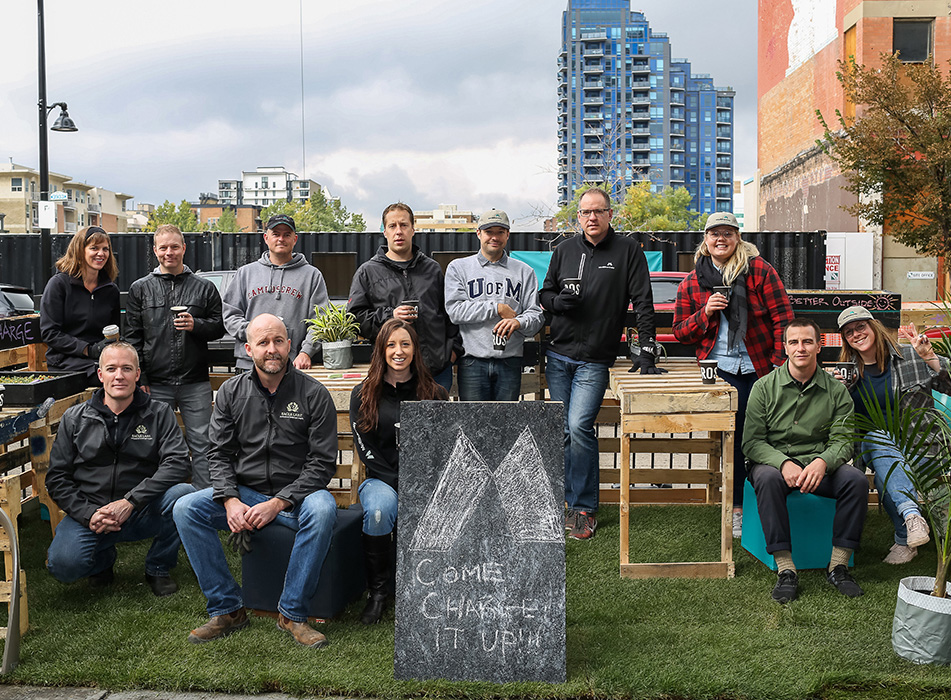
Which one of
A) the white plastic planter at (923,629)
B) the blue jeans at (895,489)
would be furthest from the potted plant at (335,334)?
the white plastic planter at (923,629)

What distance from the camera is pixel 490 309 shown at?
5.56 m

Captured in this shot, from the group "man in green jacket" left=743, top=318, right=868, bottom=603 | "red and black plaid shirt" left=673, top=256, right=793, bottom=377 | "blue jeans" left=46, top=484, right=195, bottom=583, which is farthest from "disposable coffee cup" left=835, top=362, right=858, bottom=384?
"blue jeans" left=46, top=484, right=195, bottom=583

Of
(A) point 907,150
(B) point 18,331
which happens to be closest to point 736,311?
(B) point 18,331

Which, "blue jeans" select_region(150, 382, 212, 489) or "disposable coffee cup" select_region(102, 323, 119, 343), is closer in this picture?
"disposable coffee cup" select_region(102, 323, 119, 343)

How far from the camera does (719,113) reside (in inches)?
5891

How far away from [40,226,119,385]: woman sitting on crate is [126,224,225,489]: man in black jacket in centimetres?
22

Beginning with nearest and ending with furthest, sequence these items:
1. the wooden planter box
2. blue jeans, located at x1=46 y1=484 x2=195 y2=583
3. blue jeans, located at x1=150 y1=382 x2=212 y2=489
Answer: blue jeans, located at x1=46 y1=484 x2=195 y2=583, the wooden planter box, blue jeans, located at x1=150 y1=382 x2=212 y2=489

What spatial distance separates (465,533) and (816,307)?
4520 mm

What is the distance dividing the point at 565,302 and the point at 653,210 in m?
62.0

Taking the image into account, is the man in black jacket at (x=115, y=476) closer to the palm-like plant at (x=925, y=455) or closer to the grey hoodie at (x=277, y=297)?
the grey hoodie at (x=277, y=297)

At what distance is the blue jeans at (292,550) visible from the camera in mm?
4160

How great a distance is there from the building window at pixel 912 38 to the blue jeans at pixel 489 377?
23.9 meters

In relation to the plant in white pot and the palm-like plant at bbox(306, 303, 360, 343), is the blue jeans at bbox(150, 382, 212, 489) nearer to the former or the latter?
the palm-like plant at bbox(306, 303, 360, 343)

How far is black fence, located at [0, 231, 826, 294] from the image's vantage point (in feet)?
70.2
